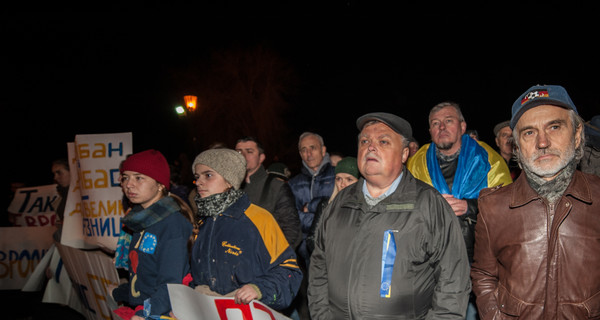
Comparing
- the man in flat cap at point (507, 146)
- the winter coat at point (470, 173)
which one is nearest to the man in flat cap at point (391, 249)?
the winter coat at point (470, 173)

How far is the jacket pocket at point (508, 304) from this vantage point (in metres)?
2.22

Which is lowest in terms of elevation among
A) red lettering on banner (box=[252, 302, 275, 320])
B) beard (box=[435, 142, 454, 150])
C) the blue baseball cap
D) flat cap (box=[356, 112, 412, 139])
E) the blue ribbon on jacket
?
red lettering on banner (box=[252, 302, 275, 320])

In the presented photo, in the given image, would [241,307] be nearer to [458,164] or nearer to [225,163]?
[225,163]

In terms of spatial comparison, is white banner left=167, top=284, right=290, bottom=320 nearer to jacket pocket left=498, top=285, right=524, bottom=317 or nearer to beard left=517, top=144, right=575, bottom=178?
jacket pocket left=498, top=285, right=524, bottom=317

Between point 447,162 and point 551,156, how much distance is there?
1681 mm

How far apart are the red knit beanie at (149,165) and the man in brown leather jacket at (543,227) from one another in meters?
2.77

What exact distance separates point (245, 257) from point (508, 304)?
1.80 metres

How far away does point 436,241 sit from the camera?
2.35 metres

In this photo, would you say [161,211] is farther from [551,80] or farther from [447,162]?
[551,80]

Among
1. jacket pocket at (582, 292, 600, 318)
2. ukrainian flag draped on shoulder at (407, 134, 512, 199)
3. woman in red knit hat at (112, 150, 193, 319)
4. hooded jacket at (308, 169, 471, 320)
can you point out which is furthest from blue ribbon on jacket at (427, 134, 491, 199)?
woman in red knit hat at (112, 150, 193, 319)

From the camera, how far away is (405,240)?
234 cm

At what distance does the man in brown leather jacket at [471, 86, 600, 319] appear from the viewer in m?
2.10

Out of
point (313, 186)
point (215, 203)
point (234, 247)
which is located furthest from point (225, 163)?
point (313, 186)

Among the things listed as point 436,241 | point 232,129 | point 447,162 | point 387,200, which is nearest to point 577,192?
point 436,241
